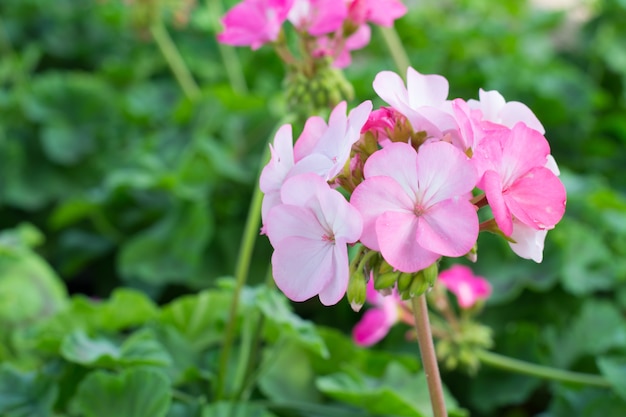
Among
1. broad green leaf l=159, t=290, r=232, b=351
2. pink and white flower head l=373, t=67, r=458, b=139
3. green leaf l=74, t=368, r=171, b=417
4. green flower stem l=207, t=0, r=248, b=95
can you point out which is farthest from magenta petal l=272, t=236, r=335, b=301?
green flower stem l=207, t=0, r=248, b=95

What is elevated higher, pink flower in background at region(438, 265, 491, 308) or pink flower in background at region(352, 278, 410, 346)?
pink flower in background at region(438, 265, 491, 308)

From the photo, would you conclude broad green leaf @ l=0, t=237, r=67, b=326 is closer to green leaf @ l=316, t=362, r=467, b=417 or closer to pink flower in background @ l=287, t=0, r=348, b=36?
green leaf @ l=316, t=362, r=467, b=417

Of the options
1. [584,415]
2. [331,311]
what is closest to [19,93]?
Answer: [331,311]

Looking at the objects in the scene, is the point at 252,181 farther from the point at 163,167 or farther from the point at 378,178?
the point at 378,178

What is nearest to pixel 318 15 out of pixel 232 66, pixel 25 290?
pixel 25 290

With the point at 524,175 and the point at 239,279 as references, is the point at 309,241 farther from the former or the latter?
the point at 239,279

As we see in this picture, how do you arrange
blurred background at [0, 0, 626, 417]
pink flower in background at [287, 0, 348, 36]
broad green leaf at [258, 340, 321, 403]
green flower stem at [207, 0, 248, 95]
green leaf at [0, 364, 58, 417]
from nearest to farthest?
pink flower in background at [287, 0, 348, 36] < green leaf at [0, 364, 58, 417] < broad green leaf at [258, 340, 321, 403] < blurred background at [0, 0, 626, 417] < green flower stem at [207, 0, 248, 95]
